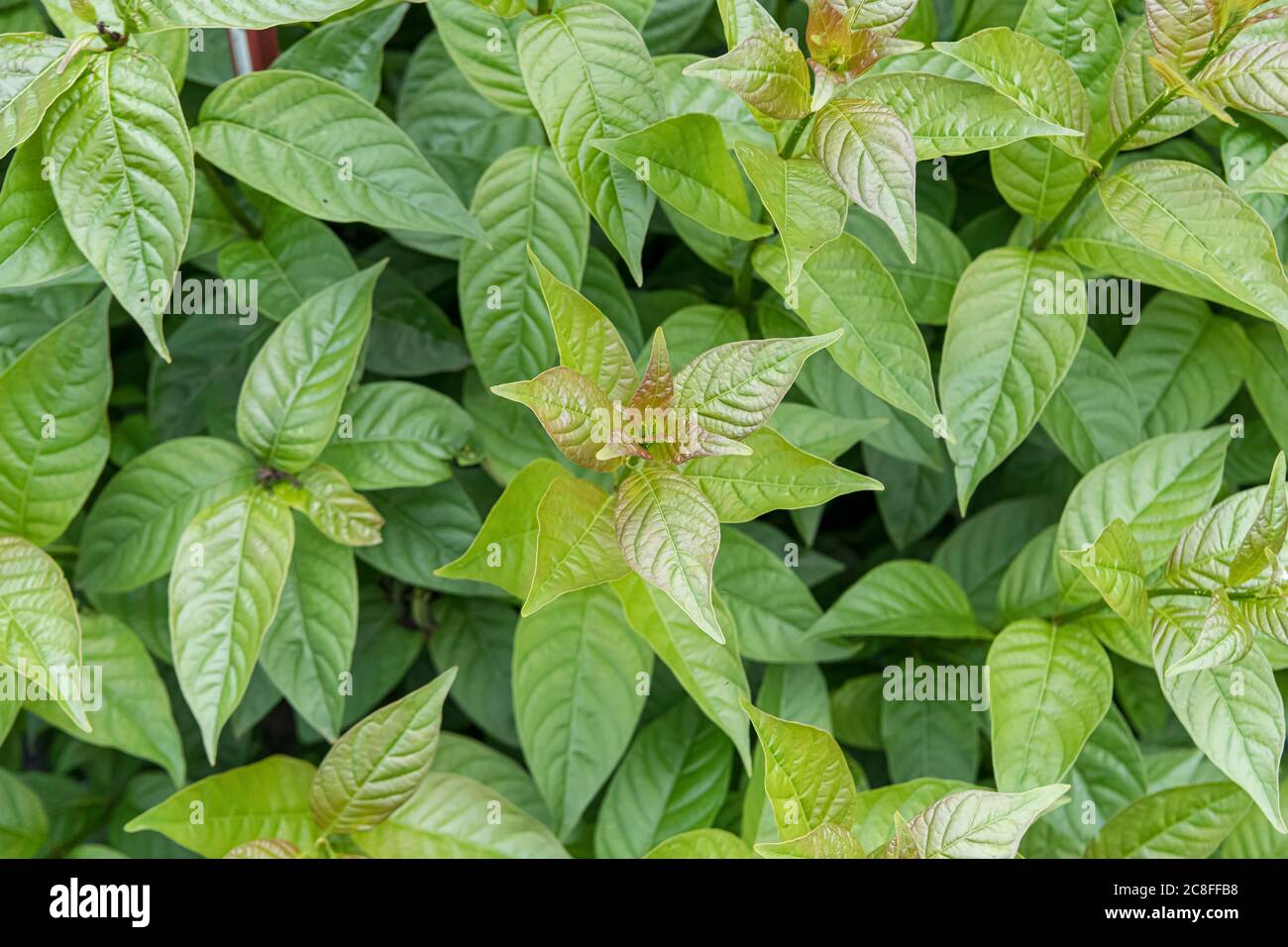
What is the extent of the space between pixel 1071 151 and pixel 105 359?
2.77 ft

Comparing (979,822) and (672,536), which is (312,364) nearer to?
(672,536)

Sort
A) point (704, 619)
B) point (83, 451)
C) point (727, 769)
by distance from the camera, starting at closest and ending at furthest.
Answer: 1. point (704, 619)
2. point (83, 451)
3. point (727, 769)

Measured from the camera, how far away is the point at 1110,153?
0.88 meters

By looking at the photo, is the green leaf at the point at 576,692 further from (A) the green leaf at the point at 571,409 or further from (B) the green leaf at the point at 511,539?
(A) the green leaf at the point at 571,409

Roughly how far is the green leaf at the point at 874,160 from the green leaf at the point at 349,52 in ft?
1.50

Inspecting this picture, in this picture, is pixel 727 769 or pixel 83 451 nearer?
pixel 83 451

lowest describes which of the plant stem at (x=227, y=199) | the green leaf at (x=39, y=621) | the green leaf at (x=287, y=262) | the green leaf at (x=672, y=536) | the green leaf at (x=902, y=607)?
the green leaf at (x=902, y=607)

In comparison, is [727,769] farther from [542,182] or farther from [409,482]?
[542,182]

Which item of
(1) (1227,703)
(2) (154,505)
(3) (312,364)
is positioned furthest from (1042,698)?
(2) (154,505)

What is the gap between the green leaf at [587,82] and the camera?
82cm

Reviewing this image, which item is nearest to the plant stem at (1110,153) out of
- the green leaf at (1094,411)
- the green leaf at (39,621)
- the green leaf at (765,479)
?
the green leaf at (1094,411)
